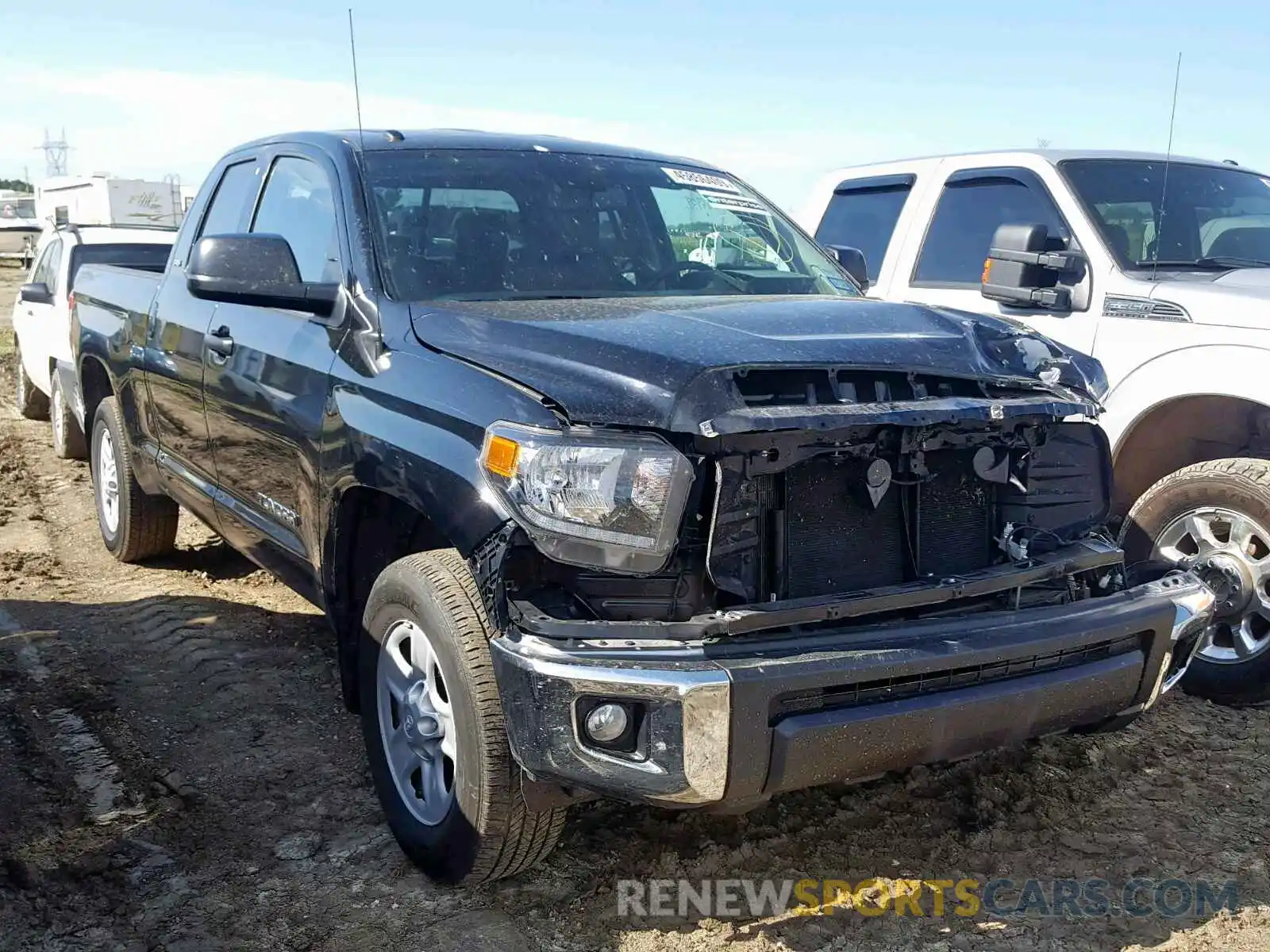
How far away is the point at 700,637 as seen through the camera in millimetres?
2541

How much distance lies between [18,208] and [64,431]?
124 feet

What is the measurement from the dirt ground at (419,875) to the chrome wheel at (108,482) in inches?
58.8

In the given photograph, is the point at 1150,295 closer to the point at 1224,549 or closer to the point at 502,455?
the point at 1224,549

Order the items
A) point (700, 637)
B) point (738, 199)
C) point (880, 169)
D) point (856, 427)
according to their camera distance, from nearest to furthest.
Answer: point (700, 637), point (856, 427), point (738, 199), point (880, 169)

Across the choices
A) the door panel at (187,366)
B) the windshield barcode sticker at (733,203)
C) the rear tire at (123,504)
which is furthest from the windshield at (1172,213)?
the rear tire at (123,504)

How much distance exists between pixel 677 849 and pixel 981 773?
3.53 ft

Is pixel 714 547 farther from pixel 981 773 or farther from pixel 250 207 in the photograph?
pixel 250 207

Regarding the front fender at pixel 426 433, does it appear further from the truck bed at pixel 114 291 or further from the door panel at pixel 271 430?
the truck bed at pixel 114 291

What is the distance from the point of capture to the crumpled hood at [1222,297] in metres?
4.26

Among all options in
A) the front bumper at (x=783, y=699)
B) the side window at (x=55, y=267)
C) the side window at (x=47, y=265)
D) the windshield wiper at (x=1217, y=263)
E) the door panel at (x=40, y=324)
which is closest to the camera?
the front bumper at (x=783, y=699)

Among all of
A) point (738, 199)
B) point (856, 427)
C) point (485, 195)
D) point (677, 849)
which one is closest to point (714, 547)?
point (856, 427)

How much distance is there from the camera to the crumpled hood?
4262 millimetres

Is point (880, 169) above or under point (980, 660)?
above
